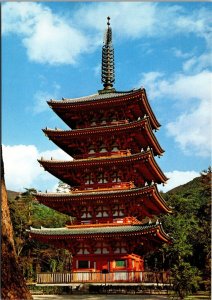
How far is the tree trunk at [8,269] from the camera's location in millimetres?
11273

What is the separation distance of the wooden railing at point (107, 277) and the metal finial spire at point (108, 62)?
1520 cm

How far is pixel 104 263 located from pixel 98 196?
429 cm

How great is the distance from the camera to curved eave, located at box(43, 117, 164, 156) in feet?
94.1

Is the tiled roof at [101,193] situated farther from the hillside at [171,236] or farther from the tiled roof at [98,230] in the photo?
the hillside at [171,236]

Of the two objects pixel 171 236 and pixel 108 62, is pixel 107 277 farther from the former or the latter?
pixel 108 62

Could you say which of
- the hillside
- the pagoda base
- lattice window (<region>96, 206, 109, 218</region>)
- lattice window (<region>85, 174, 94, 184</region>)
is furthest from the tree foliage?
lattice window (<region>96, 206, 109, 218</region>)

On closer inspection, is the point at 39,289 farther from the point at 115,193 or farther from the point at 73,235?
the point at 115,193

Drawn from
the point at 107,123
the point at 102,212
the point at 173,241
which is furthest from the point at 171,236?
the point at 107,123

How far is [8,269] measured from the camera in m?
11.5

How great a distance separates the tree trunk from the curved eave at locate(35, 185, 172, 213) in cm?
1575

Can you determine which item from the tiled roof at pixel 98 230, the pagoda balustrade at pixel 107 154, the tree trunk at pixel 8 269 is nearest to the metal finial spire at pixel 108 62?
the pagoda balustrade at pixel 107 154

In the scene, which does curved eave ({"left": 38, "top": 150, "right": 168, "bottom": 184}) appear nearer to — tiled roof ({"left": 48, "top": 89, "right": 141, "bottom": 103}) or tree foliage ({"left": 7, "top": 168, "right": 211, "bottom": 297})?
tree foliage ({"left": 7, "top": 168, "right": 211, "bottom": 297})

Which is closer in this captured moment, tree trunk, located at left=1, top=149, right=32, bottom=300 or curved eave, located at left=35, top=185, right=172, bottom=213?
tree trunk, located at left=1, top=149, right=32, bottom=300

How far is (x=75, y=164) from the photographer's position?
2923 centimetres
